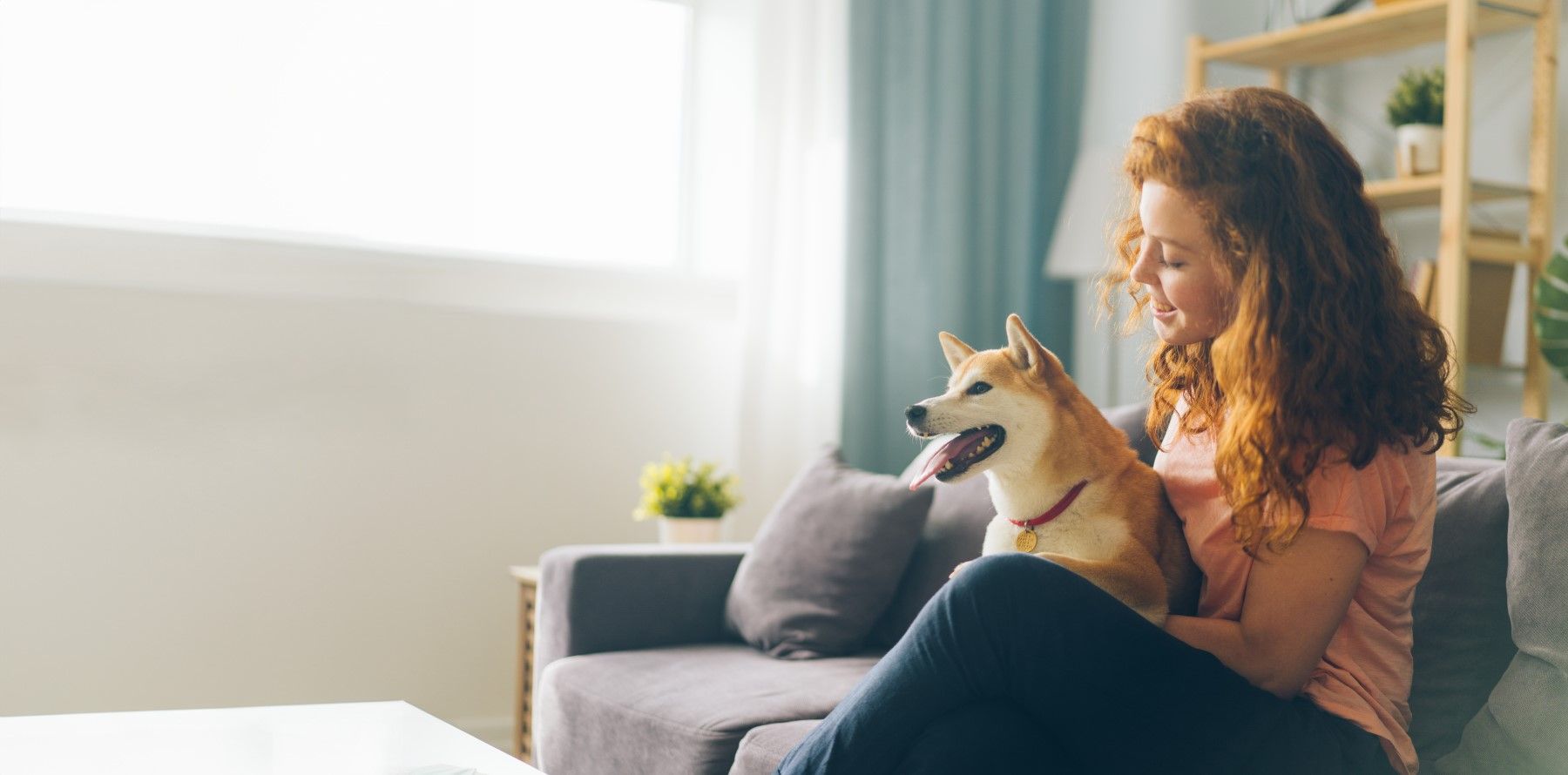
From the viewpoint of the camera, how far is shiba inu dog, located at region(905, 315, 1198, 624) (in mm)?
1371

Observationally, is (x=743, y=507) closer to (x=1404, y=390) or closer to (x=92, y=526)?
(x=92, y=526)

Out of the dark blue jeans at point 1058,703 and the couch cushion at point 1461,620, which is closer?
the dark blue jeans at point 1058,703

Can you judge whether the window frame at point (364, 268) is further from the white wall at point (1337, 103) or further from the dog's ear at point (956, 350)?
the dog's ear at point (956, 350)

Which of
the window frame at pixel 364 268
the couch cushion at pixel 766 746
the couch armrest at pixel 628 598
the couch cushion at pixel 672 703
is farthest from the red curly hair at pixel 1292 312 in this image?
the window frame at pixel 364 268

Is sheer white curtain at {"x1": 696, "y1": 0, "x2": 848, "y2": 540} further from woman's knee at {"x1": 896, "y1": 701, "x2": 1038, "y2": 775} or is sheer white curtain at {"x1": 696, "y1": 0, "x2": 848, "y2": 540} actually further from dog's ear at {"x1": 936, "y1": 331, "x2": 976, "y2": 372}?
woman's knee at {"x1": 896, "y1": 701, "x2": 1038, "y2": 775}

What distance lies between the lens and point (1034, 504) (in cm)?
146

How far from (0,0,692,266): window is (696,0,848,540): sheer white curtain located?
26 cm

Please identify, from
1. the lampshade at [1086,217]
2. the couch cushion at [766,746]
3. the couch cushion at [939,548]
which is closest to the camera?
the couch cushion at [766,746]

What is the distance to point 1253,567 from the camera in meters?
1.26

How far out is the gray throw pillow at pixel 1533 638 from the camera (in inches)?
52.9

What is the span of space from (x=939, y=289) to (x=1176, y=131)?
77.4 inches

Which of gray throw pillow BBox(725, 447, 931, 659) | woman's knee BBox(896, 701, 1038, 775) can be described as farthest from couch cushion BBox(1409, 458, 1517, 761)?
gray throw pillow BBox(725, 447, 931, 659)

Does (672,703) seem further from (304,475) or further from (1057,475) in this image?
(304,475)

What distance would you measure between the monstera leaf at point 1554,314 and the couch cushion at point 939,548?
93cm
